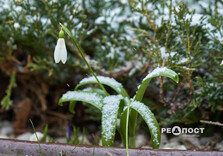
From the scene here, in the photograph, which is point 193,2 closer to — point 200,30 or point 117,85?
point 200,30

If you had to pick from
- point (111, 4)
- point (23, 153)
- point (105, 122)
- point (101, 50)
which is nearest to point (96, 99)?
point (105, 122)

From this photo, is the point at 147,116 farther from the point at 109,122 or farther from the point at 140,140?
the point at 140,140

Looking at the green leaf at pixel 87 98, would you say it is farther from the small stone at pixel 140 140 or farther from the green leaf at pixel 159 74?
the small stone at pixel 140 140

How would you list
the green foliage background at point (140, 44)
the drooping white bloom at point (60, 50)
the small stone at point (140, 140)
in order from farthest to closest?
1. the small stone at point (140, 140)
2. the green foliage background at point (140, 44)
3. the drooping white bloom at point (60, 50)

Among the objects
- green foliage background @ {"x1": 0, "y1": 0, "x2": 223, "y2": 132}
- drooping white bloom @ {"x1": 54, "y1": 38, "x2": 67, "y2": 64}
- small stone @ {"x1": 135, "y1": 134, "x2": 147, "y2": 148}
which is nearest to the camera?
drooping white bloom @ {"x1": 54, "y1": 38, "x2": 67, "y2": 64}

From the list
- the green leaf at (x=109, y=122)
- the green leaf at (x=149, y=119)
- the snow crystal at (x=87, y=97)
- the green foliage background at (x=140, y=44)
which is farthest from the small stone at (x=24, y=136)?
the green leaf at (x=149, y=119)

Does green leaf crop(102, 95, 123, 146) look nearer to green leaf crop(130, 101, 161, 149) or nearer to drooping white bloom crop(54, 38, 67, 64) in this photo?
green leaf crop(130, 101, 161, 149)

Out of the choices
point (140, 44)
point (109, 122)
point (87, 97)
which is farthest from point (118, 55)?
point (109, 122)

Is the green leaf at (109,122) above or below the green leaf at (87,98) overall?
below

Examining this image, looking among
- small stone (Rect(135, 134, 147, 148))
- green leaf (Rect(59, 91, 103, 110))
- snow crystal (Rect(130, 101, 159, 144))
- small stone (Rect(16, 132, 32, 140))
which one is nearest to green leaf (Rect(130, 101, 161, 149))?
snow crystal (Rect(130, 101, 159, 144))

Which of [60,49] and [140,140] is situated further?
[140,140]

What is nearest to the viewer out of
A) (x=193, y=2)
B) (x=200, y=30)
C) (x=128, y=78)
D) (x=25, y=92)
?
(x=200, y=30)
